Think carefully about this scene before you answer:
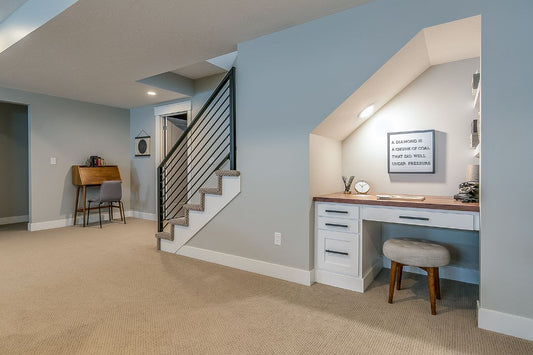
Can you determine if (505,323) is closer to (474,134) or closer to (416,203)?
(416,203)

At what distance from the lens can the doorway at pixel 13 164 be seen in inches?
214

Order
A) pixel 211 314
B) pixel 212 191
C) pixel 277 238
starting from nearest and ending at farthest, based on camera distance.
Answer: pixel 211 314 → pixel 277 238 → pixel 212 191

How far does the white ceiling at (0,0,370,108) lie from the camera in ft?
7.58

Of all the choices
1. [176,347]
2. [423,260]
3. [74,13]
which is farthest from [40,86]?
[423,260]

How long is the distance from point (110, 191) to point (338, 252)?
4.20 meters

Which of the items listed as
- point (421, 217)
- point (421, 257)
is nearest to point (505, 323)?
point (421, 257)

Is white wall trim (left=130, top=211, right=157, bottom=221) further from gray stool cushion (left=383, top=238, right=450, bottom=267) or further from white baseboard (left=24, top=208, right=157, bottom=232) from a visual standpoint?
gray stool cushion (left=383, top=238, right=450, bottom=267)

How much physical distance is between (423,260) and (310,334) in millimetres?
995

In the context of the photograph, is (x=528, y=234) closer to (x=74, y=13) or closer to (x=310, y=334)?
(x=310, y=334)

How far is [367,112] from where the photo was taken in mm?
2900

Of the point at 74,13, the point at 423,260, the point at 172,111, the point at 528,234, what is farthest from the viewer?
the point at 172,111

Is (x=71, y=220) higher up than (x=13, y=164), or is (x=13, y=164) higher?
(x=13, y=164)

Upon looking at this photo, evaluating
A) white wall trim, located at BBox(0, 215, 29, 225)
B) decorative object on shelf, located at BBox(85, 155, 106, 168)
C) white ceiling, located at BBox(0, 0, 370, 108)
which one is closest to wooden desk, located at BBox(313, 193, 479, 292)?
white ceiling, located at BBox(0, 0, 370, 108)

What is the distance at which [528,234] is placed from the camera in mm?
1782
